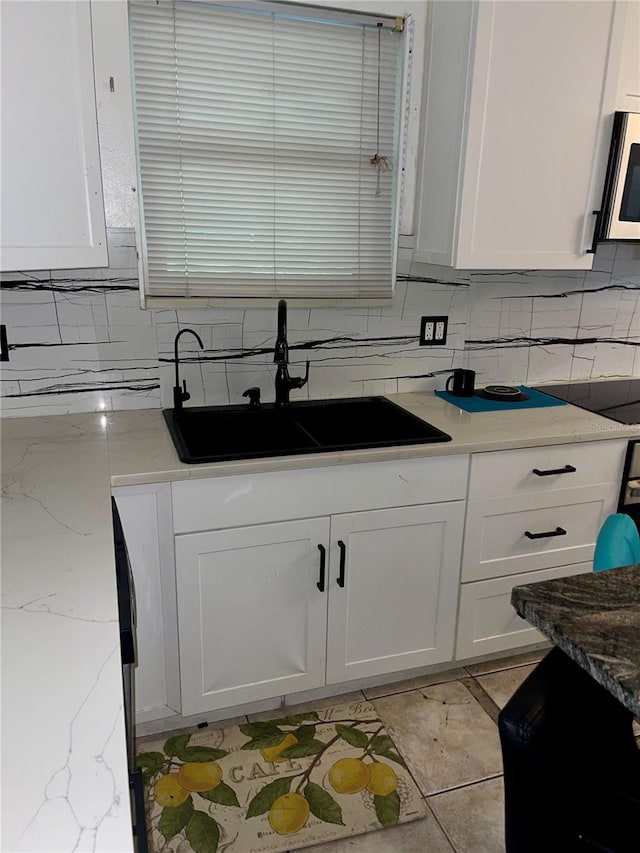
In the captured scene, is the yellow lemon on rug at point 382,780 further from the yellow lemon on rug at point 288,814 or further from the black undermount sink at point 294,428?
the black undermount sink at point 294,428

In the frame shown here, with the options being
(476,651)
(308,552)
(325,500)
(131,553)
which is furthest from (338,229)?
(476,651)

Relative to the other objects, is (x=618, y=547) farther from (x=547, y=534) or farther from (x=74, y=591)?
(x=547, y=534)

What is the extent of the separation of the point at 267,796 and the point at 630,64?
262cm

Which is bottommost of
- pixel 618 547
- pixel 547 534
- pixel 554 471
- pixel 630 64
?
pixel 547 534

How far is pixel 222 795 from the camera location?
185 cm

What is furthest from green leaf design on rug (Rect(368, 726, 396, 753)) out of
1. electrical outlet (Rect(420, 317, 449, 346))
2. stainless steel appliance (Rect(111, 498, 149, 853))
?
electrical outlet (Rect(420, 317, 449, 346))

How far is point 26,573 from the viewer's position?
3.80 feet

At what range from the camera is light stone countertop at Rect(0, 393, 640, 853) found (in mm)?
685

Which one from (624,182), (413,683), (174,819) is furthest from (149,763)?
(624,182)

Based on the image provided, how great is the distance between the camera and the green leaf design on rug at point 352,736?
204 cm

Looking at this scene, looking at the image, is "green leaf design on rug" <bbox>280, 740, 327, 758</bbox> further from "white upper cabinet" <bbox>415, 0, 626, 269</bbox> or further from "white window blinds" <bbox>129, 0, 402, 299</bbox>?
"white upper cabinet" <bbox>415, 0, 626, 269</bbox>

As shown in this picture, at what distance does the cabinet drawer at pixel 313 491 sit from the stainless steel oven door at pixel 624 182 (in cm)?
99

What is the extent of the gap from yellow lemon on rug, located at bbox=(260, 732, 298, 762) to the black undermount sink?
3.05 feet

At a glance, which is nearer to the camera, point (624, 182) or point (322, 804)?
point (322, 804)
